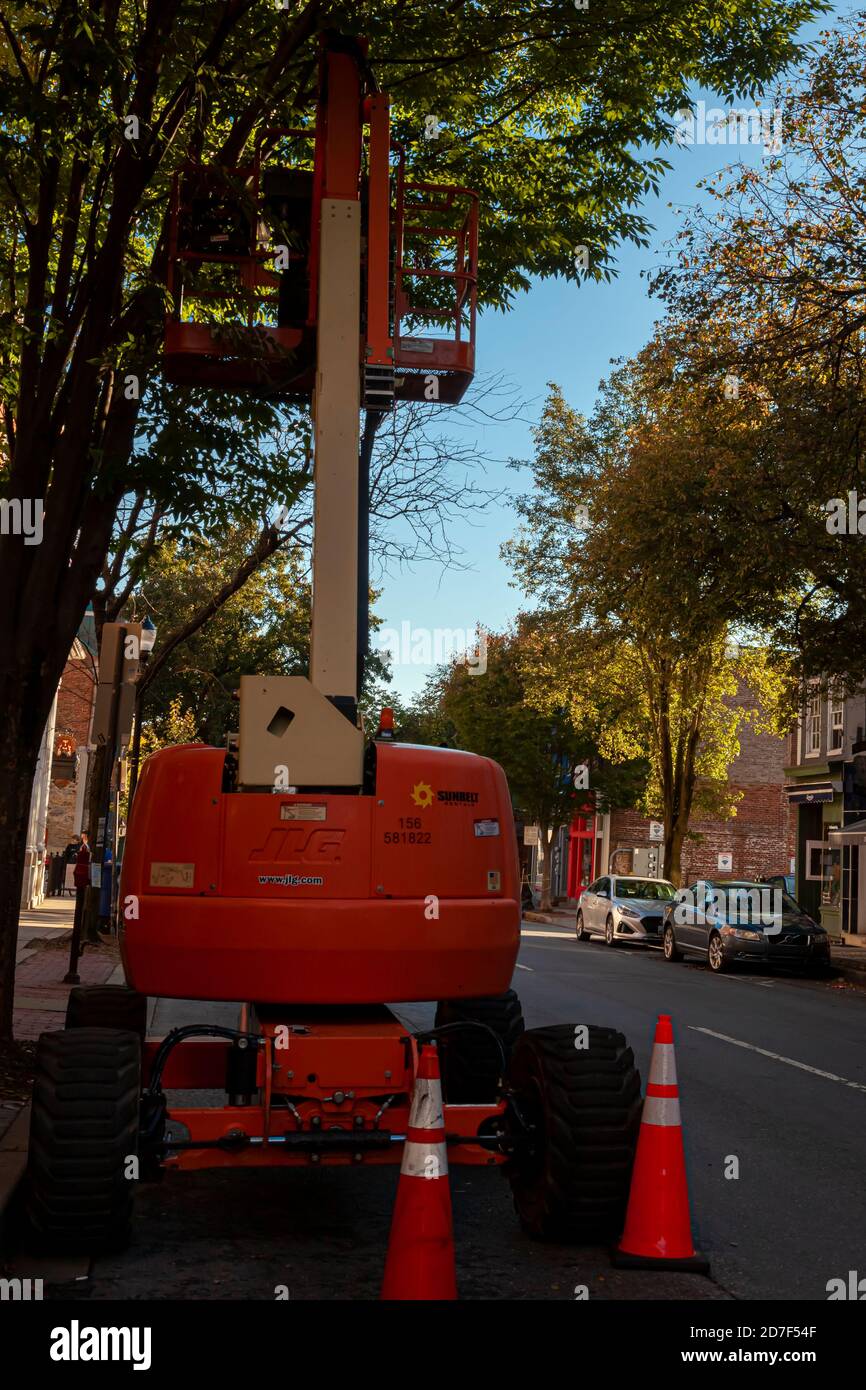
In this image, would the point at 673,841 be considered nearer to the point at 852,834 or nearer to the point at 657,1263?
the point at 852,834

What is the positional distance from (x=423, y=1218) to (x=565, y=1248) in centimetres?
140

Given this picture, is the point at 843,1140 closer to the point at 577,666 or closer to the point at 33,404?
the point at 33,404

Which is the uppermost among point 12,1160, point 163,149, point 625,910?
point 163,149

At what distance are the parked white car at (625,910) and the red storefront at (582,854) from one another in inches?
1132

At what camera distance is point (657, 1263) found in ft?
18.4

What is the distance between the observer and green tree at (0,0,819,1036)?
893 cm

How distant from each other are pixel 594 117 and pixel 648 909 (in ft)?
71.5

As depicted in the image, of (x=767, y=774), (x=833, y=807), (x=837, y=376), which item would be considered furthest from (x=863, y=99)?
(x=767, y=774)

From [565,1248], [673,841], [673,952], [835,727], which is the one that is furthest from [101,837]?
[835,727]

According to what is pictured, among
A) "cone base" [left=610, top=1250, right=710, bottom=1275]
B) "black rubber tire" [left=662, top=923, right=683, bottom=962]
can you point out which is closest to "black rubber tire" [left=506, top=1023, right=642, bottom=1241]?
Answer: "cone base" [left=610, top=1250, right=710, bottom=1275]

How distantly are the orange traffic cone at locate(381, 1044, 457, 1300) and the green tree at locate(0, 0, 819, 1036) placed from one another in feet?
15.5

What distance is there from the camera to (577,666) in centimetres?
A: 3659

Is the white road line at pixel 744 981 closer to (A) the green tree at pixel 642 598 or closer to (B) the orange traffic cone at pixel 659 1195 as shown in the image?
(A) the green tree at pixel 642 598

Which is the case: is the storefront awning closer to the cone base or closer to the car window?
the car window
